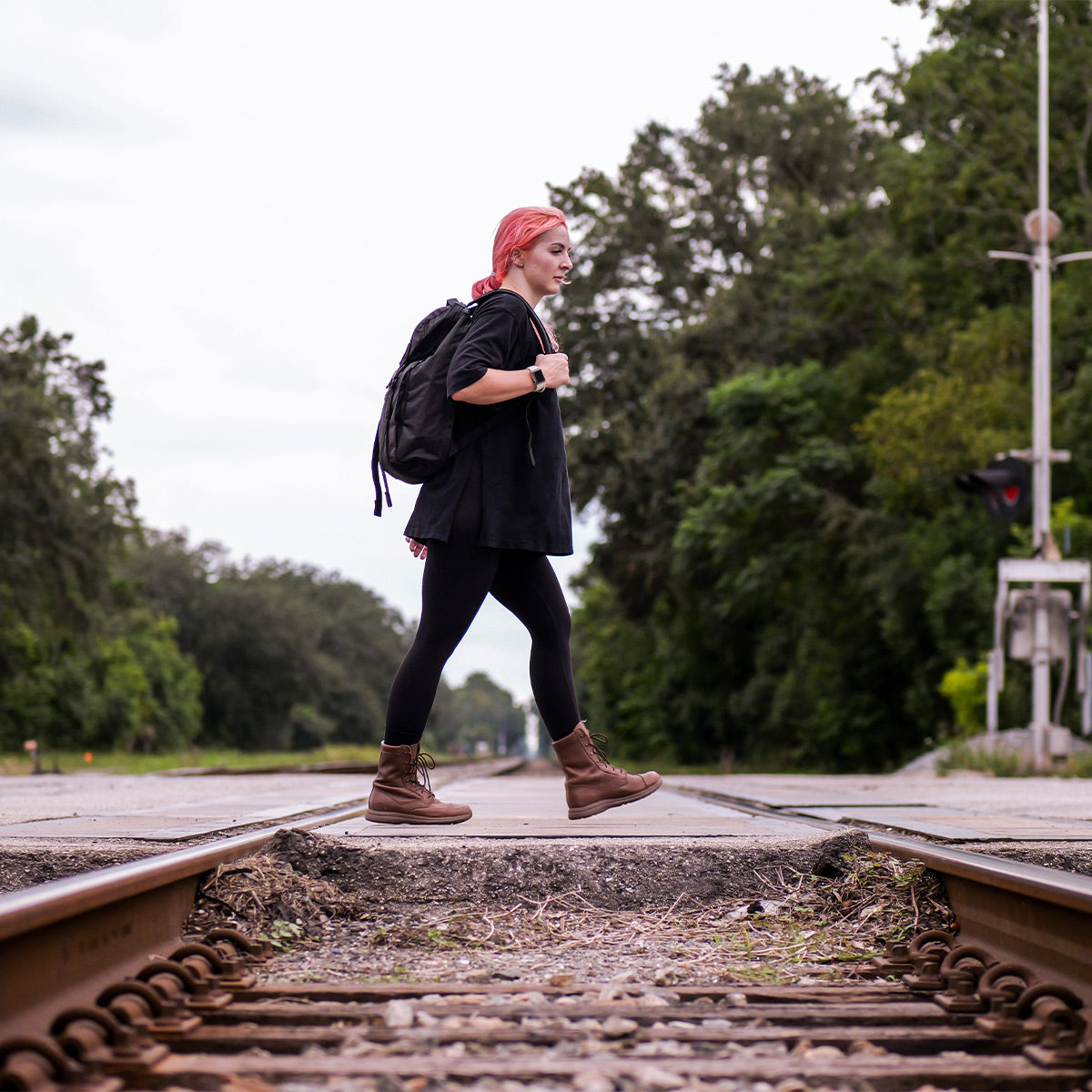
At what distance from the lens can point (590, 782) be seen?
466cm

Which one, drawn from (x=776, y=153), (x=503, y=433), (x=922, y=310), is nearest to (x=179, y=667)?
(x=776, y=153)

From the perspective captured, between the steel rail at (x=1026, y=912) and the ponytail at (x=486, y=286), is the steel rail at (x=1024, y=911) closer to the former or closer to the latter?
the steel rail at (x=1026, y=912)

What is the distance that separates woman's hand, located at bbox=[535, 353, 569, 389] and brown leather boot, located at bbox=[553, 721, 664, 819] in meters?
1.16

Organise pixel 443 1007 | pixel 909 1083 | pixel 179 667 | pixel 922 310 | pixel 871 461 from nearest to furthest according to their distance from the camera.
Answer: pixel 909 1083 < pixel 443 1007 < pixel 871 461 < pixel 922 310 < pixel 179 667

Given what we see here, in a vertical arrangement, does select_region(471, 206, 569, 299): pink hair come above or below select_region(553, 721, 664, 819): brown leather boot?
above

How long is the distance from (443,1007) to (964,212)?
89.8ft

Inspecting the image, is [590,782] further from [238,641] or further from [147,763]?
[238,641]

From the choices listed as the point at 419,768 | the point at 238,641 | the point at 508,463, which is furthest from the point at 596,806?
the point at 238,641

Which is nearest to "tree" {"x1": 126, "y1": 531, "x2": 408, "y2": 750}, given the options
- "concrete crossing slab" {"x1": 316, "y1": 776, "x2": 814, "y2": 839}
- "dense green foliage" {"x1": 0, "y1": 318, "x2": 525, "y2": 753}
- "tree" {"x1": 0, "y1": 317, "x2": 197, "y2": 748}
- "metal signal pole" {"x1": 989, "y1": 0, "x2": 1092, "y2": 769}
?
"dense green foliage" {"x1": 0, "y1": 318, "x2": 525, "y2": 753}

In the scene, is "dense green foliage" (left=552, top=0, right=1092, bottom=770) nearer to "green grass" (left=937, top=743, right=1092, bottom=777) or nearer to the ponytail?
"green grass" (left=937, top=743, right=1092, bottom=777)

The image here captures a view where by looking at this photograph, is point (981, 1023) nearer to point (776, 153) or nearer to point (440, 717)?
point (776, 153)

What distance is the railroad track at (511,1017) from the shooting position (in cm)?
204

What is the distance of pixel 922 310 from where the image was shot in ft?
94.9

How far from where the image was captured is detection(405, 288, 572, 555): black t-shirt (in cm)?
432
